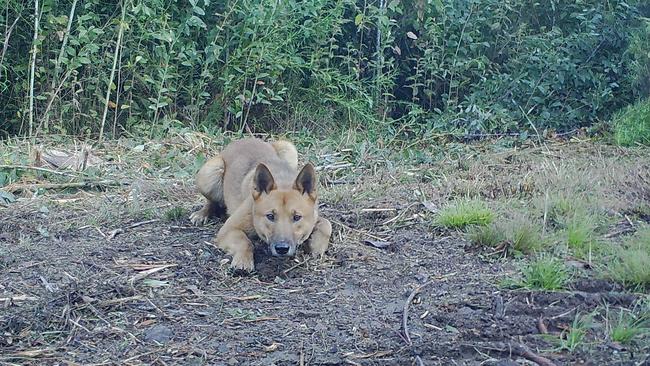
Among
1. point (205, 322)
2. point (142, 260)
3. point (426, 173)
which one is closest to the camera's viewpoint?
point (205, 322)

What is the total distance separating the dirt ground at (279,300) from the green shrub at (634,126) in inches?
138

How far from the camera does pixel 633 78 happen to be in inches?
398

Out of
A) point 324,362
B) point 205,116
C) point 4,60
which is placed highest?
point 324,362

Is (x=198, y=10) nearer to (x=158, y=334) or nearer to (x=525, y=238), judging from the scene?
(x=525, y=238)

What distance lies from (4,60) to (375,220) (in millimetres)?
5174

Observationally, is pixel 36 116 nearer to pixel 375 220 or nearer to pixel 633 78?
pixel 375 220

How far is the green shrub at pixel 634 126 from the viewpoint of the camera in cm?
902

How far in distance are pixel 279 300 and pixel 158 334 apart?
763 mm

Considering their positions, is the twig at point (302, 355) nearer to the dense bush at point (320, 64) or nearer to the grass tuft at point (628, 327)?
the grass tuft at point (628, 327)

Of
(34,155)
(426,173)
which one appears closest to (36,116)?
(34,155)

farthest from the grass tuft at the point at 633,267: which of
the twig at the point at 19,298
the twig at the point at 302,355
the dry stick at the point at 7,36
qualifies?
the dry stick at the point at 7,36

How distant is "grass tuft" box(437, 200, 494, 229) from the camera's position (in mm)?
5918

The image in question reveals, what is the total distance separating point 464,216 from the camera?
5949 millimetres

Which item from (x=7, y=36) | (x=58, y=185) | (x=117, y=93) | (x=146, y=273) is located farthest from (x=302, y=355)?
(x=117, y=93)
